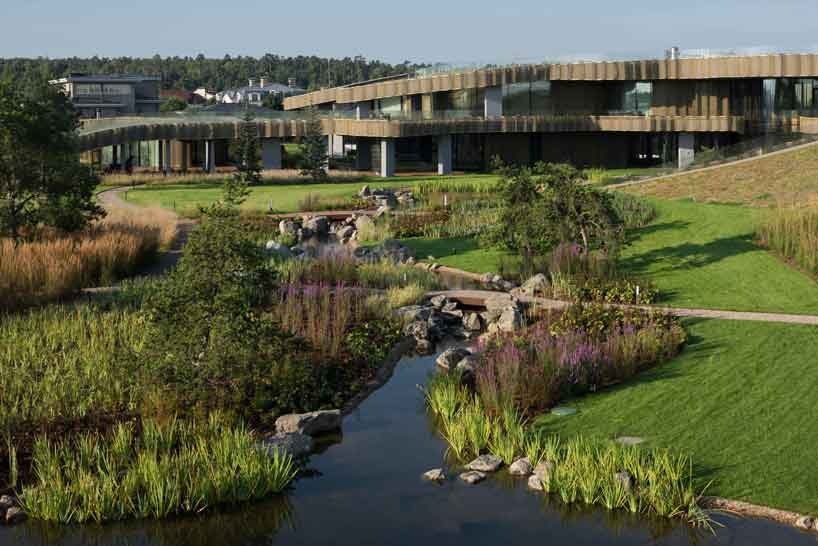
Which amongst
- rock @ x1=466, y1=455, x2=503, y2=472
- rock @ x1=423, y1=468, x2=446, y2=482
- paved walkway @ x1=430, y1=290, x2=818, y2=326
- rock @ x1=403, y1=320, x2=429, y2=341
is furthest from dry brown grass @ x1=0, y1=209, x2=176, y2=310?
rock @ x1=466, y1=455, x2=503, y2=472

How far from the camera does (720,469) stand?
12945 mm

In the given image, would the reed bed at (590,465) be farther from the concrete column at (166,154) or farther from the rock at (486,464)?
the concrete column at (166,154)

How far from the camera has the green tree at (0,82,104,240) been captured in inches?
987

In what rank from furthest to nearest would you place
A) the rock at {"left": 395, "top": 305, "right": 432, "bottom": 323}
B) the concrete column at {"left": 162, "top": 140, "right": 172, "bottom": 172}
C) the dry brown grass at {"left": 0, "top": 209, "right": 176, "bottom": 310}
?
the concrete column at {"left": 162, "top": 140, "right": 172, "bottom": 172} → the dry brown grass at {"left": 0, "top": 209, "right": 176, "bottom": 310} → the rock at {"left": 395, "top": 305, "right": 432, "bottom": 323}

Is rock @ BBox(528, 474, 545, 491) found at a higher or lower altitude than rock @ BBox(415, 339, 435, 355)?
lower

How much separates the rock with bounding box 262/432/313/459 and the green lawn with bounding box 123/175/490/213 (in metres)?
22.8

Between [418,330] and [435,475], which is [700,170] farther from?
[435,475]

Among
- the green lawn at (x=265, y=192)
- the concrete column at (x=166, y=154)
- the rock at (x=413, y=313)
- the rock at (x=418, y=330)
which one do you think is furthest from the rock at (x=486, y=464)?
the concrete column at (x=166, y=154)

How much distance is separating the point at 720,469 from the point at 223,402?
6.30 meters

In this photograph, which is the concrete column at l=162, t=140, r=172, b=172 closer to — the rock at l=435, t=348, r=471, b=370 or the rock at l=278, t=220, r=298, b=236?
the rock at l=278, t=220, r=298, b=236

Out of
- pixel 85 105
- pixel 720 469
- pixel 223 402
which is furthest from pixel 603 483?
pixel 85 105

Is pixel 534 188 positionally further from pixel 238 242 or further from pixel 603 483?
pixel 603 483

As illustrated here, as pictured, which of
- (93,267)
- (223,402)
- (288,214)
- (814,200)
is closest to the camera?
(223,402)

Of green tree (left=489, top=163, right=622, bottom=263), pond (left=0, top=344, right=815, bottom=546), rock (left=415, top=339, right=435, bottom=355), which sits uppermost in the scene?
green tree (left=489, top=163, right=622, bottom=263)
